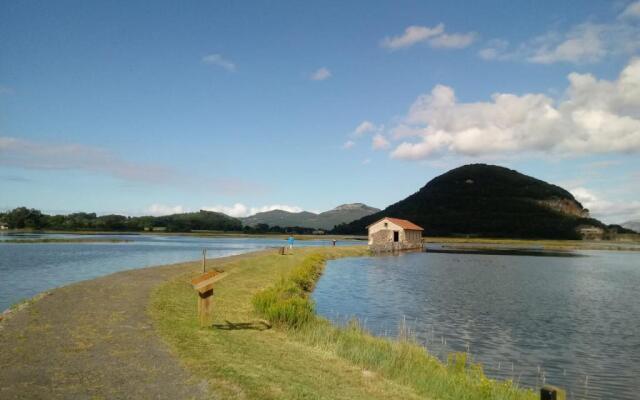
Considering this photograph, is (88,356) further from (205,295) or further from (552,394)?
(552,394)

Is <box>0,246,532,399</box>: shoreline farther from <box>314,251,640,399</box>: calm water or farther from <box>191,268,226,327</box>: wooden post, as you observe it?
<box>314,251,640,399</box>: calm water

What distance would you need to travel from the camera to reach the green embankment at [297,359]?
10.1 metres

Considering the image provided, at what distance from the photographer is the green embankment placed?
1009 cm

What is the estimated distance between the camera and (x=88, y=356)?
1088cm

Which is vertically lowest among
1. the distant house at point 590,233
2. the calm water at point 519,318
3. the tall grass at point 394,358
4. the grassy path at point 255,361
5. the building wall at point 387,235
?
the calm water at point 519,318

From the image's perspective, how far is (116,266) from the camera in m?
43.6

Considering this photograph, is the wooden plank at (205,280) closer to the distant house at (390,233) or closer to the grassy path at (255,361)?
the grassy path at (255,361)

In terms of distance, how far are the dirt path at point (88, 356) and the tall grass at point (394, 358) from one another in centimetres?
490

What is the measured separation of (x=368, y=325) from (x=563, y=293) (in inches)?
795

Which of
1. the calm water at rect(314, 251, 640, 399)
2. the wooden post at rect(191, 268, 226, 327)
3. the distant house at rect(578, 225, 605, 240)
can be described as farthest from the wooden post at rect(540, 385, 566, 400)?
the distant house at rect(578, 225, 605, 240)

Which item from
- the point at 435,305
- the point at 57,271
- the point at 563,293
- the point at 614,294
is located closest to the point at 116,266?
the point at 57,271

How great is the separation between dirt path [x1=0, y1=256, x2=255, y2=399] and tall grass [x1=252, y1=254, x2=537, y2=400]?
4.90 meters

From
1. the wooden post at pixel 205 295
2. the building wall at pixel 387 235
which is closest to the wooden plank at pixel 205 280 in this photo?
the wooden post at pixel 205 295

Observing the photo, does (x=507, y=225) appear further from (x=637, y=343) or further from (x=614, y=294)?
(x=637, y=343)
